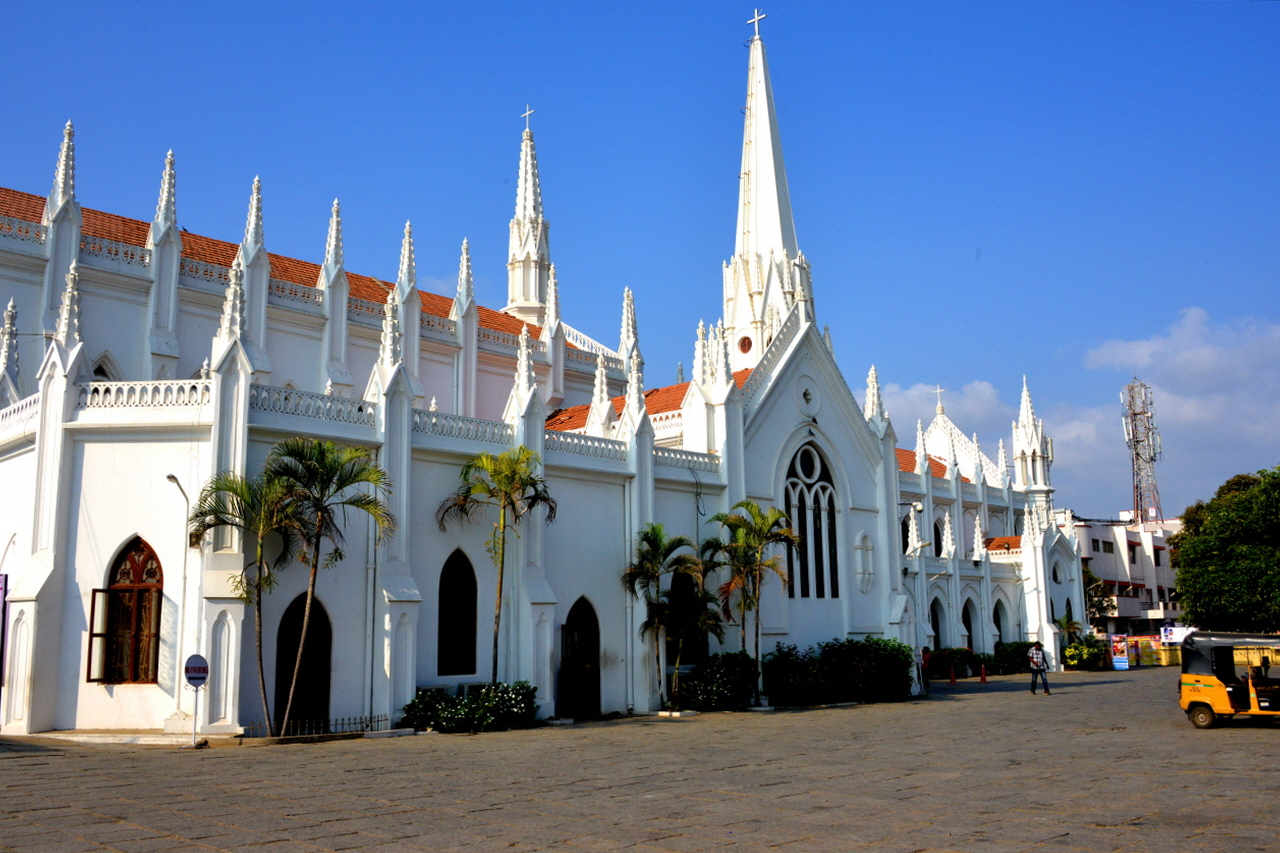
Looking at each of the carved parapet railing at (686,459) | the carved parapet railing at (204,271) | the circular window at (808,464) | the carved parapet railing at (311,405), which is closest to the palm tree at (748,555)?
the carved parapet railing at (686,459)

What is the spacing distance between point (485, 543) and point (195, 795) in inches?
480

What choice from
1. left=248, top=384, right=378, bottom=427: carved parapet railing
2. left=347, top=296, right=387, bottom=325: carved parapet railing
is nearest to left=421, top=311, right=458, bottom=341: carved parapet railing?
left=347, top=296, right=387, bottom=325: carved parapet railing

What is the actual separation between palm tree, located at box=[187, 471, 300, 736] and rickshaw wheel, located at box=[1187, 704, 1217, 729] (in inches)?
699

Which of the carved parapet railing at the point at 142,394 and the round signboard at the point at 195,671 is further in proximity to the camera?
the carved parapet railing at the point at 142,394

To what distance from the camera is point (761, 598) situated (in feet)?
103

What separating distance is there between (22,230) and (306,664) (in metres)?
13.8

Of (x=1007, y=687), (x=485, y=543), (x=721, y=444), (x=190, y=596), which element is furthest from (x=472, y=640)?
(x=1007, y=687)

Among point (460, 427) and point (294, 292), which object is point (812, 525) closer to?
point (460, 427)

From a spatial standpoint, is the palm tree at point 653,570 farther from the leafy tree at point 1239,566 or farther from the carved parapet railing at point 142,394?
the leafy tree at point 1239,566

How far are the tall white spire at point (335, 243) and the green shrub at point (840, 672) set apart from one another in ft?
56.7

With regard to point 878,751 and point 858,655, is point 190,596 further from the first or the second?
point 858,655

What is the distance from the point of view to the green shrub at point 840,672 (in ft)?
99.0

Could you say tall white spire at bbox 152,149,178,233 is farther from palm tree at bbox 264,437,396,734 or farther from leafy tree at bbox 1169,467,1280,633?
leafy tree at bbox 1169,467,1280,633

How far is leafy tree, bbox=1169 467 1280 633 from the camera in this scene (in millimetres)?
44531
